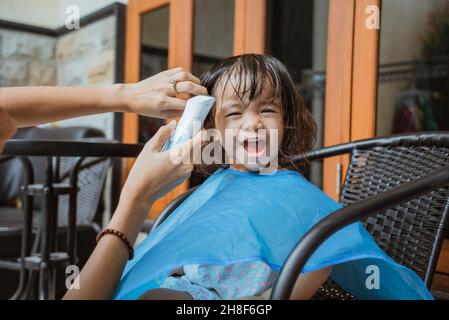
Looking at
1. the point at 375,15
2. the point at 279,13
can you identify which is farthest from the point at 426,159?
the point at 279,13

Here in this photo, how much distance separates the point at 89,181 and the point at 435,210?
206 centimetres

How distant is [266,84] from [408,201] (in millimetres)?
447

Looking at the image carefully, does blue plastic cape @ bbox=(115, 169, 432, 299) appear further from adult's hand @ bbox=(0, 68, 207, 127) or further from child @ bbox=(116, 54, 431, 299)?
adult's hand @ bbox=(0, 68, 207, 127)

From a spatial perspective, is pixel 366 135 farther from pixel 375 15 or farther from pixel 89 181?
pixel 89 181

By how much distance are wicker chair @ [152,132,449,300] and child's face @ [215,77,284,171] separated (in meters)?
0.26

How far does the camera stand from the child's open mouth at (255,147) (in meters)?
1.16

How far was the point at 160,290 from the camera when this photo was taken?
2.98 feet

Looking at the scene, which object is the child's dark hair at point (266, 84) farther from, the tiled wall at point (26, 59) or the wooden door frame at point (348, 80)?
the tiled wall at point (26, 59)

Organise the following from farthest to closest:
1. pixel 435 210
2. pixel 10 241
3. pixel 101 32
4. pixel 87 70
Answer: pixel 87 70 → pixel 101 32 → pixel 10 241 → pixel 435 210

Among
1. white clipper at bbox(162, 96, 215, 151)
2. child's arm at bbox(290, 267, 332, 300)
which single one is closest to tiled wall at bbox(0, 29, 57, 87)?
white clipper at bbox(162, 96, 215, 151)

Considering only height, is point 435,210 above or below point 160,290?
above

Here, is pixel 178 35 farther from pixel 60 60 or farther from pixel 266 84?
pixel 60 60

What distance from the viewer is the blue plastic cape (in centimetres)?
87

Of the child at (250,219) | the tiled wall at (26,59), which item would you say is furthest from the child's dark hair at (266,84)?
the tiled wall at (26,59)
